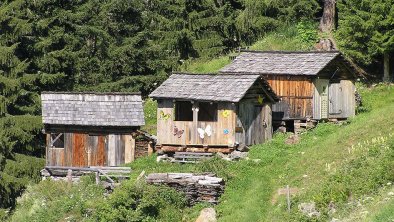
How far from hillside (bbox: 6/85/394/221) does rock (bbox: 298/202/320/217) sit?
0.81 feet

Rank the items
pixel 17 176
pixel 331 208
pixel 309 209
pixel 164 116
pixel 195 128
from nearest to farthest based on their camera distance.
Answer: pixel 331 208
pixel 309 209
pixel 195 128
pixel 164 116
pixel 17 176

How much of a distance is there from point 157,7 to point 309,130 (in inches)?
828

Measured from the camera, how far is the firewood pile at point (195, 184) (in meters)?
34.6

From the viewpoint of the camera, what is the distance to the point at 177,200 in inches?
1367

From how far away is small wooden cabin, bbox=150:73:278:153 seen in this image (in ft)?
129

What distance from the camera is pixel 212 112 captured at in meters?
41.3

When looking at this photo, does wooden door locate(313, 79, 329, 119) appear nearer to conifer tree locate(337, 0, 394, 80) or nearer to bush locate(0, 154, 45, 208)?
conifer tree locate(337, 0, 394, 80)

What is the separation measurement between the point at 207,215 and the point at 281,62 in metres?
13.9

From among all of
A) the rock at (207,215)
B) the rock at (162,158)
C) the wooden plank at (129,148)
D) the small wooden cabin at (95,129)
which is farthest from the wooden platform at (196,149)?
the rock at (207,215)

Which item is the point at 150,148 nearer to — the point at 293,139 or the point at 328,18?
the point at 293,139

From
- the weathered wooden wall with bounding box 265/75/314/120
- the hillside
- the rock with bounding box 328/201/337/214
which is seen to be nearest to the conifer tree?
the weathered wooden wall with bounding box 265/75/314/120

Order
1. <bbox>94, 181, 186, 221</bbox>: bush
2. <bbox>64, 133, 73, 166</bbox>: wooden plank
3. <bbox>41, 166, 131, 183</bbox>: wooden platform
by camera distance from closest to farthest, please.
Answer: <bbox>94, 181, 186, 221</bbox>: bush → <bbox>41, 166, 131, 183</bbox>: wooden platform → <bbox>64, 133, 73, 166</bbox>: wooden plank

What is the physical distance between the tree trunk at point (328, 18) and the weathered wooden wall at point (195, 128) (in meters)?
20.6

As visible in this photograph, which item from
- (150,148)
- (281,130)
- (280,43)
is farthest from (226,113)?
(280,43)
